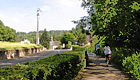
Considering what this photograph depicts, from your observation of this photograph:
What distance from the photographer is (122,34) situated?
831cm

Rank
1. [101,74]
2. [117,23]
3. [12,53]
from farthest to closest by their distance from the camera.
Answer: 1. [12,53]
2. [101,74]
3. [117,23]

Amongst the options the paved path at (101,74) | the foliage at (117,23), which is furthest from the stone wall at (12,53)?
the foliage at (117,23)

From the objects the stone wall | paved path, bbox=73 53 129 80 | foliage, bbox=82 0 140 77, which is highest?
foliage, bbox=82 0 140 77

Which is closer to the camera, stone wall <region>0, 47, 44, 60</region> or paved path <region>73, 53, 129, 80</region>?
paved path <region>73, 53, 129, 80</region>

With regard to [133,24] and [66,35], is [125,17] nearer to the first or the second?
[133,24]

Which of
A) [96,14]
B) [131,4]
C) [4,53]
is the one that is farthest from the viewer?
[4,53]

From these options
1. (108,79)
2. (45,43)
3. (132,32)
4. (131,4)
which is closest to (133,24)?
(132,32)

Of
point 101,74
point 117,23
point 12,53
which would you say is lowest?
point 101,74

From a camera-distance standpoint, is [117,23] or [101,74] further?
[101,74]

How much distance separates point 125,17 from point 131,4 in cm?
61

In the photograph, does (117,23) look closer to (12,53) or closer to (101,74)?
(101,74)

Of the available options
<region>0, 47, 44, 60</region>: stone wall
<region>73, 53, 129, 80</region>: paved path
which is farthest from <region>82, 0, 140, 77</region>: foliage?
<region>0, 47, 44, 60</region>: stone wall

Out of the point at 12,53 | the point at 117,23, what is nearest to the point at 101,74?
the point at 117,23

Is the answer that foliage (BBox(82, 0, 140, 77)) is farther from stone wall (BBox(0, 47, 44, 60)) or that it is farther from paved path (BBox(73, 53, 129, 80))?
stone wall (BBox(0, 47, 44, 60))
